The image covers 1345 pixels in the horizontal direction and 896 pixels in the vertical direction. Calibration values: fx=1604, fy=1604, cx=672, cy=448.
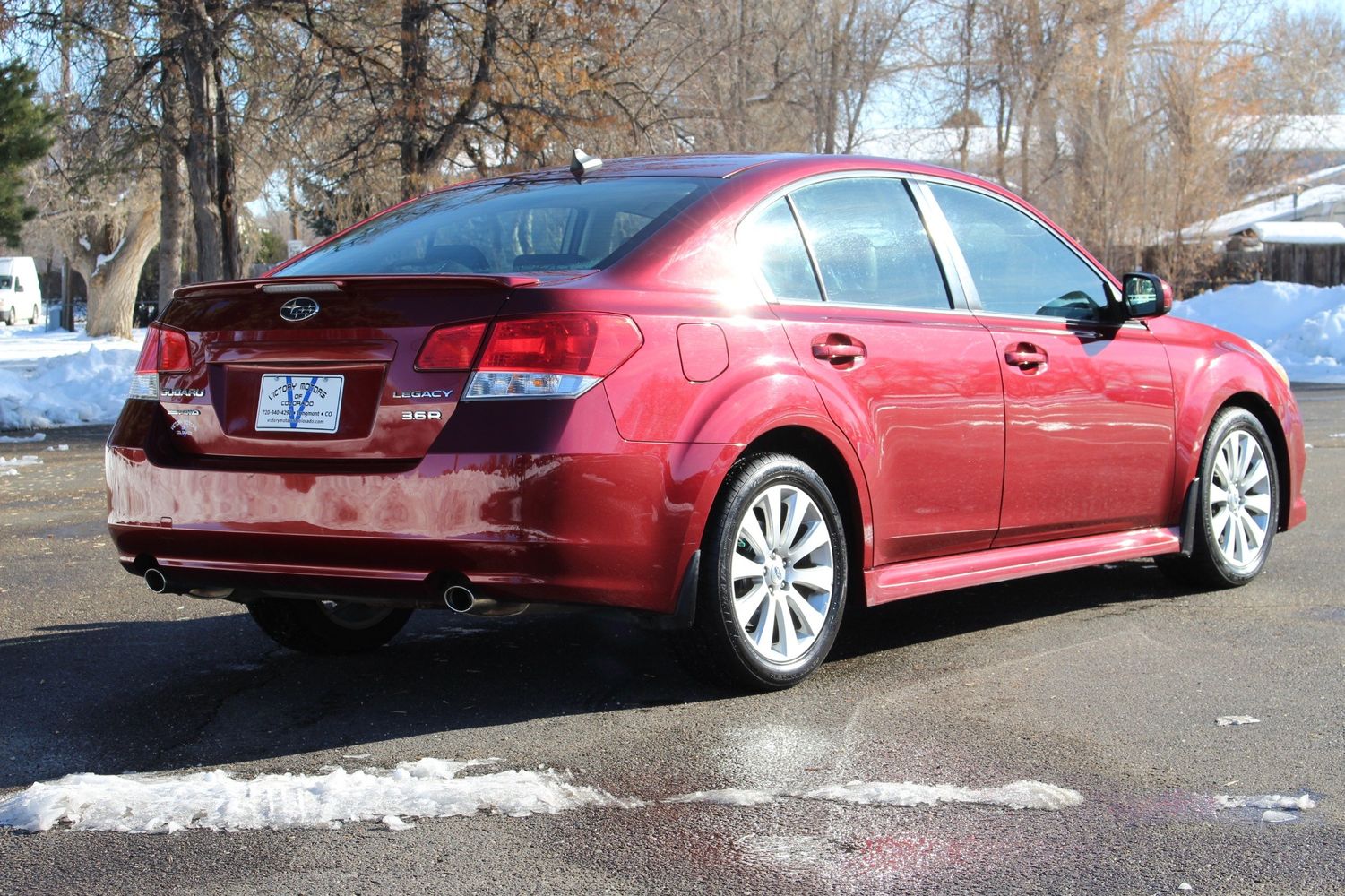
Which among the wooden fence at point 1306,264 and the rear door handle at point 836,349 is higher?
the wooden fence at point 1306,264

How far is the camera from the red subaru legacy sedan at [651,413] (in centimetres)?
412

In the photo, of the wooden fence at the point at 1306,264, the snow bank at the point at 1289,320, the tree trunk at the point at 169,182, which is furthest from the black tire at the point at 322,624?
the wooden fence at the point at 1306,264

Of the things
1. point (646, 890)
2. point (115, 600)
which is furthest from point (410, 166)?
point (646, 890)

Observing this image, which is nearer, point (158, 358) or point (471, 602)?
point (471, 602)

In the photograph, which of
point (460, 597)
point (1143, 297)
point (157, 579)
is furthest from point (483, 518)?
point (1143, 297)

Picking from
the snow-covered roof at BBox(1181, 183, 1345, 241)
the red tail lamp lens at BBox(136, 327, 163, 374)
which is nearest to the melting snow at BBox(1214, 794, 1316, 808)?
the red tail lamp lens at BBox(136, 327, 163, 374)

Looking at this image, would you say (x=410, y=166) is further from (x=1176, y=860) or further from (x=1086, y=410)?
(x=1176, y=860)

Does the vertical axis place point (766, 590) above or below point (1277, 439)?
below

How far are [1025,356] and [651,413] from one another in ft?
5.93

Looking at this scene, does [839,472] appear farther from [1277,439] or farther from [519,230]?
[1277,439]

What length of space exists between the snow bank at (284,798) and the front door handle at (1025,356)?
2384mm

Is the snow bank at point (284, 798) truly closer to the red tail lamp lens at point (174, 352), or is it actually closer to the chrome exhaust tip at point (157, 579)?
the chrome exhaust tip at point (157, 579)

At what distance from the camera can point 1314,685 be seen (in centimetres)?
481

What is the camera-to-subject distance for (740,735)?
4.23 m
